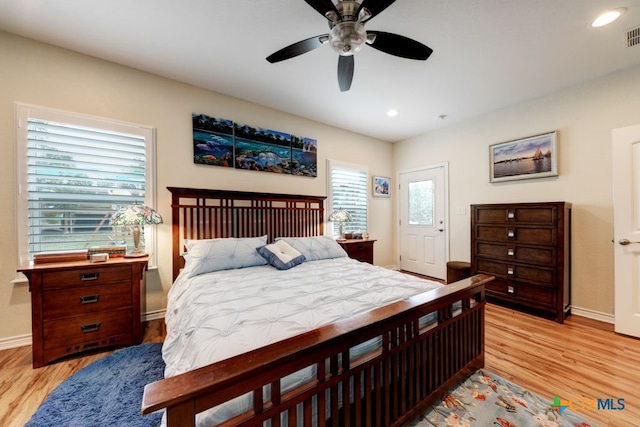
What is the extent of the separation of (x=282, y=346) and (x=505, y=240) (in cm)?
324

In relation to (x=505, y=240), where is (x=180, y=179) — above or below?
above

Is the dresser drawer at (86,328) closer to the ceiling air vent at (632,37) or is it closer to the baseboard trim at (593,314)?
the baseboard trim at (593,314)

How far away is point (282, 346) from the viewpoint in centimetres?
88

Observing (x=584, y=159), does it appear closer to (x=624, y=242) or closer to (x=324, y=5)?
(x=624, y=242)

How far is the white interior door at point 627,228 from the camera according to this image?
7.57 feet

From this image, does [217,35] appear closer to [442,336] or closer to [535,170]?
[442,336]

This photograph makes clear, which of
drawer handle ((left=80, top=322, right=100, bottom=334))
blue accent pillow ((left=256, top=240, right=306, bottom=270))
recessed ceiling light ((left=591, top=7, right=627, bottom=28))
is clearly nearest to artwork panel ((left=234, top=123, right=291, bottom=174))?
blue accent pillow ((left=256, top=240, right=306, bottom=270))

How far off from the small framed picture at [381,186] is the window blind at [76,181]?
142 inches

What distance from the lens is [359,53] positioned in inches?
89.7

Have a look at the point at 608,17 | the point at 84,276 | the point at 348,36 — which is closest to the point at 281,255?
the point at 84,276

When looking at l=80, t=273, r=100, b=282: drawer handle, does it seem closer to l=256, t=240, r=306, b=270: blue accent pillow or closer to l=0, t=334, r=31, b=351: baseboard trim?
l=0, t=334, r=31, b=351: baseboard trim

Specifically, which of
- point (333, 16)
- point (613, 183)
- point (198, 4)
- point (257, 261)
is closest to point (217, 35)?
point (198, 4)

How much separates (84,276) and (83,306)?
24 cm

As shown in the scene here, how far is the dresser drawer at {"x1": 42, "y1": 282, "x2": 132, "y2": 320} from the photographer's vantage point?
1.90m
